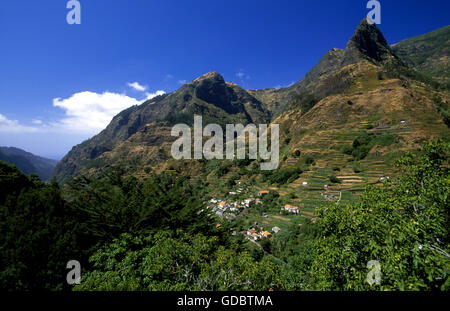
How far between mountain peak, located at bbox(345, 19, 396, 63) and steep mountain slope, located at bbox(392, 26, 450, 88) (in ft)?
109

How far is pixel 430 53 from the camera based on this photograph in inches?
6073

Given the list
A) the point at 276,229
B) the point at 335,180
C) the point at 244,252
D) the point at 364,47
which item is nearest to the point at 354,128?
the point at 335,180

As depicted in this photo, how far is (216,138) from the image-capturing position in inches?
5901

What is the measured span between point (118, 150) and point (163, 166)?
3176 inches

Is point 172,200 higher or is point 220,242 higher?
point 172,200

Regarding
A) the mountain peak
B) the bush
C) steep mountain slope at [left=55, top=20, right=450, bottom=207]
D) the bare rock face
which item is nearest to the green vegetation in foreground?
steep mountain slope at [left=55, top=20, right=450, bottom=207]

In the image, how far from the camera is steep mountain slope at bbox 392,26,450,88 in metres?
120

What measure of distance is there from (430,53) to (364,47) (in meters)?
104

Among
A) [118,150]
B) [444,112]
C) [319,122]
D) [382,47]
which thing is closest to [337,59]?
[382,47]

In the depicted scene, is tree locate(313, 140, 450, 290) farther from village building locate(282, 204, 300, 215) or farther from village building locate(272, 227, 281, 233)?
village building locate(282, 204, 300, 215)

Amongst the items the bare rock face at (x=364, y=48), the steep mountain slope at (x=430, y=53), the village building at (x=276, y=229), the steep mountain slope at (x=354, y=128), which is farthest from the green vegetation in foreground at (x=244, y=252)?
the steep mountain slope at (x=430, y=53)

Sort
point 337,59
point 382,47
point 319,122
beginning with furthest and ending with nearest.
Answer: point 337,59 → point 382,47 → point 319,122
